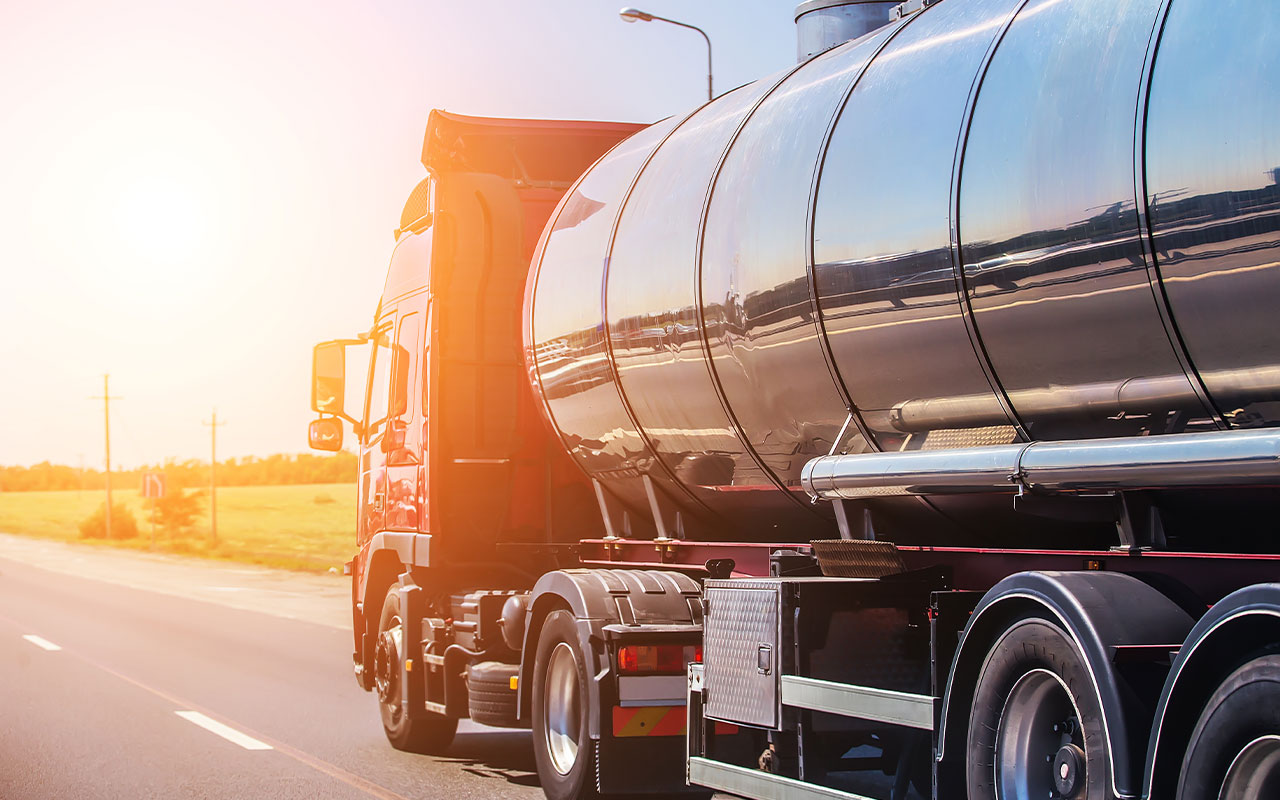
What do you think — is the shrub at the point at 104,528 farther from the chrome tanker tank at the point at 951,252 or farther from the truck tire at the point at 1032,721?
the truck tire at the point at 1032,721

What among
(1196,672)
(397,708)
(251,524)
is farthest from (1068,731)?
(251,524)

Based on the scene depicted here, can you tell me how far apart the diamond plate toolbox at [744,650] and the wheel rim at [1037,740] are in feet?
4.28

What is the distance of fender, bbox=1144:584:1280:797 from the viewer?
405 centimetres

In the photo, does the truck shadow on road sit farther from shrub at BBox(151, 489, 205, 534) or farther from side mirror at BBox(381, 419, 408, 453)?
shrub at BBox(151, 489, 205, 534)

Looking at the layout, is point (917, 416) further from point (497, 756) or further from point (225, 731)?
point (225, 731)

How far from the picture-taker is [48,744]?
11.7 metres

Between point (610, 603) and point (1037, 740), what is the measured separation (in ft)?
11.3

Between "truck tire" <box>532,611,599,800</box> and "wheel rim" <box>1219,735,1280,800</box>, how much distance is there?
434 cm

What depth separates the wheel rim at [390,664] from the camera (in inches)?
443

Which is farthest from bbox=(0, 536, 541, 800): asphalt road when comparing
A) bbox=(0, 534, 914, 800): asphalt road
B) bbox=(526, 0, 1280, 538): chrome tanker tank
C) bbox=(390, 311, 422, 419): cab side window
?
bbox=(526, 0, 1280, 538): chrome tanker tank

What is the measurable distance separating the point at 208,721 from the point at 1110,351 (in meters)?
9.80

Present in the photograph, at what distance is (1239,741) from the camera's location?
4.05 meters

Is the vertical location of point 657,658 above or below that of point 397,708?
above

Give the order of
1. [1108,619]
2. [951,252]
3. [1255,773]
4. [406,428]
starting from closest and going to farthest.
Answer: [1255,773]
[1108,619]
[951,252]
[406,428]
